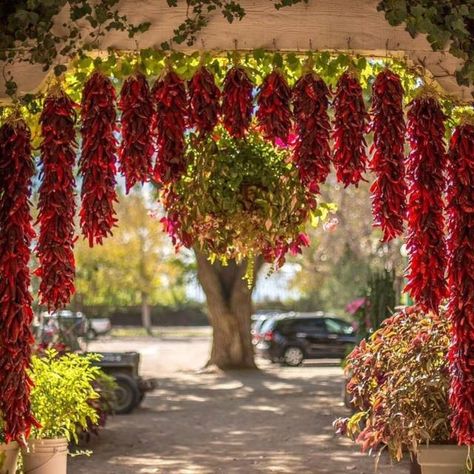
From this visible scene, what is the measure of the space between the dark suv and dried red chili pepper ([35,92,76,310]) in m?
20.3

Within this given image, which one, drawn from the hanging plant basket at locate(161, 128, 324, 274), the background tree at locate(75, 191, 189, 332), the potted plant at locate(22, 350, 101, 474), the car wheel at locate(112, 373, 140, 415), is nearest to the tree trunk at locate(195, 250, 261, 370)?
the car wheel at locate(112, 373, 140, 415)

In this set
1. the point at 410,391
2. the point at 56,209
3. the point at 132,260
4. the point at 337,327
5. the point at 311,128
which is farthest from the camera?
the point at 132,260

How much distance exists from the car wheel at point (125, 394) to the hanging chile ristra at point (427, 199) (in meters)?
9.98

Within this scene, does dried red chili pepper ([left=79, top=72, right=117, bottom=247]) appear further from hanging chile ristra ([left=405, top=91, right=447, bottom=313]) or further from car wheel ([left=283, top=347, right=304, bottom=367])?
car wheel ([left=283, top=347, right=304, bottom=367])

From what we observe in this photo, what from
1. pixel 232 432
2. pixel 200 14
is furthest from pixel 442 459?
pixel 232 432

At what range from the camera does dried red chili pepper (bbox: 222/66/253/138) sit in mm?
5289

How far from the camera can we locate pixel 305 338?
2548cm

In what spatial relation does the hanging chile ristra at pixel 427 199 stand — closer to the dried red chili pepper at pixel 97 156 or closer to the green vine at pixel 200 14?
the green vine at pixel 200 14

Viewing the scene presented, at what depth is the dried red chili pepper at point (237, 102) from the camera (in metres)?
5.29

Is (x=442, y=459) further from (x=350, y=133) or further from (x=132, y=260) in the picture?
(x=132, y=260)

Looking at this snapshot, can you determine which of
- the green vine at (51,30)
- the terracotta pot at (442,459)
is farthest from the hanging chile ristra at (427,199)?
the green vine at (51,30)

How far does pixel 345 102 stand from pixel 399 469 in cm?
559

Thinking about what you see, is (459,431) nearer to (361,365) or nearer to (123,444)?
(361,365)

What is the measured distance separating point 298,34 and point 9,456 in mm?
3043
